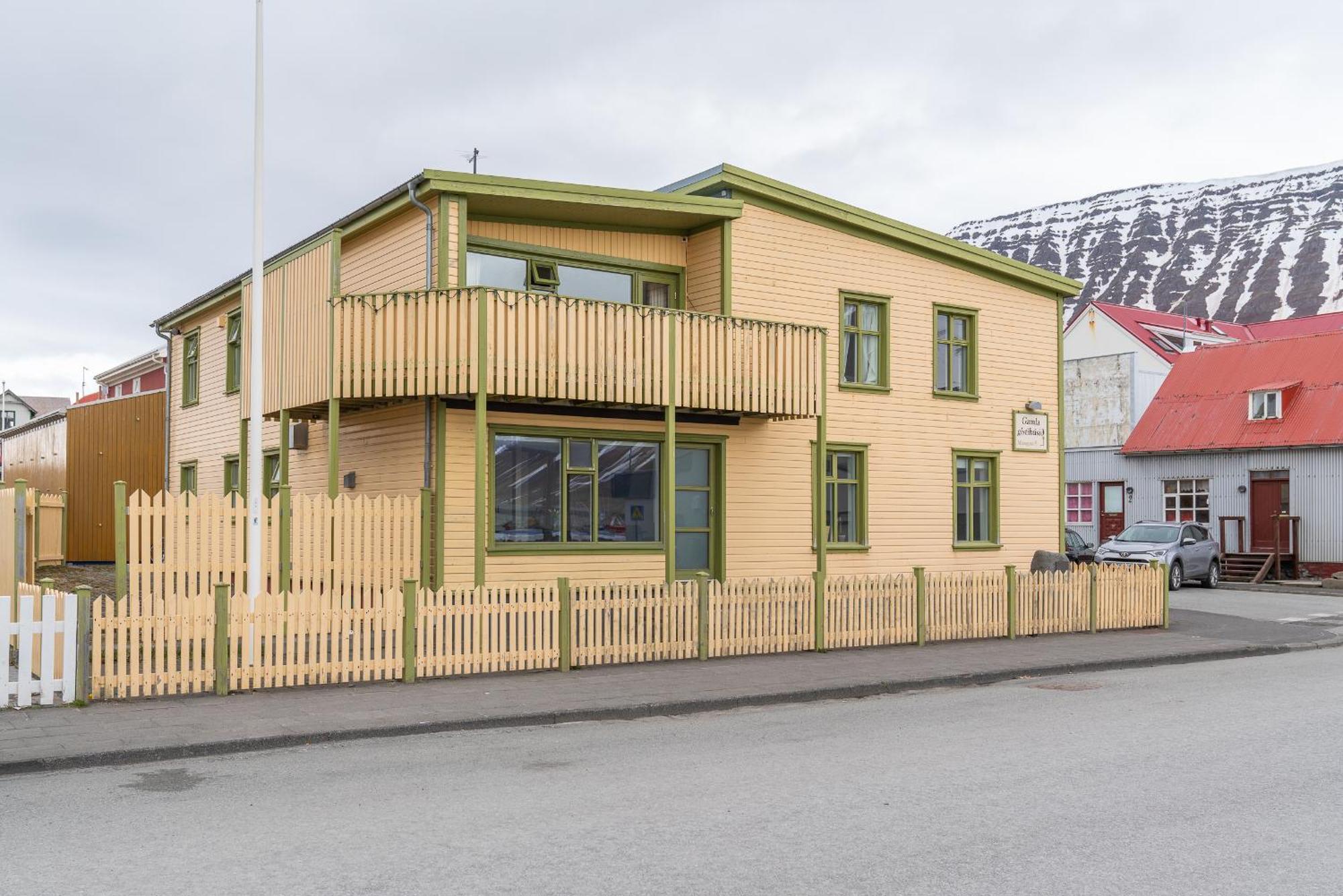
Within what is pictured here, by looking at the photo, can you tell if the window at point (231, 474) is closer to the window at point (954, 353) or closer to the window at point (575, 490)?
the window at point (575, 490)

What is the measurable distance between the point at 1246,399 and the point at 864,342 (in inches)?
877

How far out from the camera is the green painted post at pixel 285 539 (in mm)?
14070

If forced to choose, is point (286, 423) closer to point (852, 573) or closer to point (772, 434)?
point (772, 434)

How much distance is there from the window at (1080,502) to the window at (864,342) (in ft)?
76.1

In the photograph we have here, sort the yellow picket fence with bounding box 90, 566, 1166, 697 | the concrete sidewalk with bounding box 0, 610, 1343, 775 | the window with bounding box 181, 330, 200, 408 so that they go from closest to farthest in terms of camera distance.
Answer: the concrete sidewalk with bounding box 0, 610, 1343, 775 < the yellow picket fence with bounding box 90, 566, 1166, 697 < the window with bounding box 181, 330, 200, 408

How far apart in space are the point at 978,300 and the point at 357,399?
42.0 ft

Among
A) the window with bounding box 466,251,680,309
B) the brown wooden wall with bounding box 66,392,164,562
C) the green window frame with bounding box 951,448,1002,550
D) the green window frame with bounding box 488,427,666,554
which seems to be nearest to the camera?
the green window frame with bounding box 488,427,666,554

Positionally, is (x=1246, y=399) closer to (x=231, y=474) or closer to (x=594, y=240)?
(x=594, y=240)

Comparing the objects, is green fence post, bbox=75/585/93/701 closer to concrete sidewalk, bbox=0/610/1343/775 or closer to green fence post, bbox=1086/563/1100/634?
concrete sidewalk, bbox=0/610/1343/775

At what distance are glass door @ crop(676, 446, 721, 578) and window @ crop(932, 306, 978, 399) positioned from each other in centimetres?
566

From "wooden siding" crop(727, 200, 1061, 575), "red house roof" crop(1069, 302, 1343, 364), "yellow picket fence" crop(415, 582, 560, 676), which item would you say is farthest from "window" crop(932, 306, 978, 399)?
"red house roof" crop(1069, 302, 1343, 364)

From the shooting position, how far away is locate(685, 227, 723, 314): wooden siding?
19.8 metres

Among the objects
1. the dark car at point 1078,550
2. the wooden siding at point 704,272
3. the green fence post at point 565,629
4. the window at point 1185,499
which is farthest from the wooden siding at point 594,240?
the window at point 1185,499

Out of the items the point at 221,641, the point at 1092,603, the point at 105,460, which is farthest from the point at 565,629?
the point at 105,460
